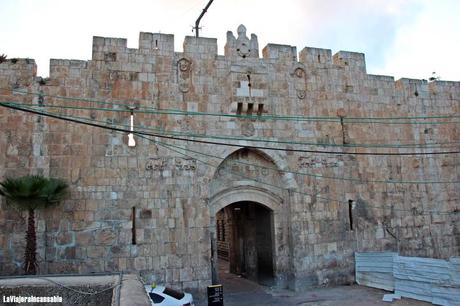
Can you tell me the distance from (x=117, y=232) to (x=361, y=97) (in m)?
9.79

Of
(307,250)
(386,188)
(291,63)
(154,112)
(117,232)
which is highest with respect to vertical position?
(291,63)

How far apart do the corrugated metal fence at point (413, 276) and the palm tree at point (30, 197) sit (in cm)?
988

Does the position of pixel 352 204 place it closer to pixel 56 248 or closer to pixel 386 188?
pixel 386 188

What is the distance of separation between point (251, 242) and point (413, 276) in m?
6.06

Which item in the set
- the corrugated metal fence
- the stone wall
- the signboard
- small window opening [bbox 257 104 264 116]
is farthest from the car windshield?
the corrugated metal fence

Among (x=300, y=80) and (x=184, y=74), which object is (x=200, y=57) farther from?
(x=300, y=80)

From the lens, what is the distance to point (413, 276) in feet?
37.6

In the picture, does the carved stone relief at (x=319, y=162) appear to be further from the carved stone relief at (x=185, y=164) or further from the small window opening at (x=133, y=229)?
the small window opening at (x=133, y=229)

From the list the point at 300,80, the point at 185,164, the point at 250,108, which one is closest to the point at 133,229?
the point at 185,164

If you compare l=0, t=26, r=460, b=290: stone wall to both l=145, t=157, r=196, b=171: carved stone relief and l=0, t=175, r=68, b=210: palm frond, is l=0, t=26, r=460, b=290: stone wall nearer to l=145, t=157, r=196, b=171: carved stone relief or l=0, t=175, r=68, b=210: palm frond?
l=145, t=157, r=196, b=171: carved stone relief

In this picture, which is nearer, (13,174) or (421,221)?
(13,174)

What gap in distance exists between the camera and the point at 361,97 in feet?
47.9

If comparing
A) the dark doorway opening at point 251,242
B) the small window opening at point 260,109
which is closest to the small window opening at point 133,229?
the dark doorway opening at point 251,242

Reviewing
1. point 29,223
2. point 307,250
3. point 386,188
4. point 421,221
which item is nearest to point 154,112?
point 29,223
